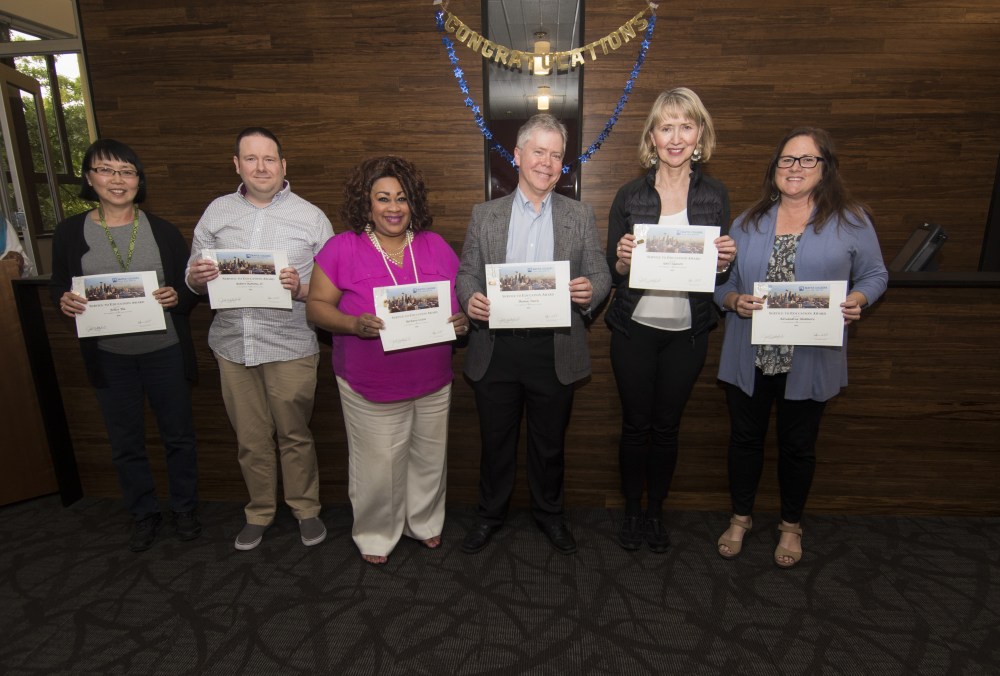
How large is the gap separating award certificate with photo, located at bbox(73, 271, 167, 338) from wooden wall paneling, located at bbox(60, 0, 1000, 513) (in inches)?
19.9

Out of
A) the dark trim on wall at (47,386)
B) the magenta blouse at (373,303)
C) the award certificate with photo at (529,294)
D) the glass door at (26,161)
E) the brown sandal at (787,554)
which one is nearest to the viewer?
the award certificate with photo at (529,294)

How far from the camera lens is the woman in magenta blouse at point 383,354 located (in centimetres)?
196

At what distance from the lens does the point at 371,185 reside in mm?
1946

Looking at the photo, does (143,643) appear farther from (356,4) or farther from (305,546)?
(356,4)

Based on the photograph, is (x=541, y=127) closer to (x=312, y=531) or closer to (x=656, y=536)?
(x=656, y=536)

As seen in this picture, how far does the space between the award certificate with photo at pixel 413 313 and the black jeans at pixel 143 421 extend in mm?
1110

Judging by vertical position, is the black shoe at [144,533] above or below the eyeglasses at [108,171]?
below

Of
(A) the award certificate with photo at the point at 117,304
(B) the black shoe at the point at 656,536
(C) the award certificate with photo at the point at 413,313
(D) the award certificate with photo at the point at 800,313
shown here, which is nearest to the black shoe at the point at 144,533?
(A) the award certificate with photo at the point at 117,304

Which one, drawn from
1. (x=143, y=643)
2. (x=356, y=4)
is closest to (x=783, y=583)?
(x=143, y=643)

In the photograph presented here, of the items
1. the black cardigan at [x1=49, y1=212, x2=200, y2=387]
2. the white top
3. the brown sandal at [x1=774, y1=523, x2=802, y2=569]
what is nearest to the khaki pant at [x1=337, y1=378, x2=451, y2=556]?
the black cardigan at [x1=49, y1=212, x2=200, y2=387]

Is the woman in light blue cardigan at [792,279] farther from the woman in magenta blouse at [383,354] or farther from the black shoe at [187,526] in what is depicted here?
the black shoe at [187,526]

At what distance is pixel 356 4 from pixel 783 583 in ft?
10.5

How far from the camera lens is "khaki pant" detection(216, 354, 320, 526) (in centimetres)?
225

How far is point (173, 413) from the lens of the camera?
2363 millimetres
